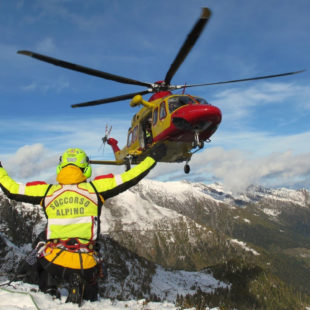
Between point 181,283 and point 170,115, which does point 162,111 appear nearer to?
point 170,115

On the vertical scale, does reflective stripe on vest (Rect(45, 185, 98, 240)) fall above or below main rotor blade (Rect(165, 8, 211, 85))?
below

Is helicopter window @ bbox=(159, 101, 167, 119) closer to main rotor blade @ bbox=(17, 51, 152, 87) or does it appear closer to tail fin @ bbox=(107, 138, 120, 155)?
main rotor blade @ bbox=(17, 51, 152, 87)

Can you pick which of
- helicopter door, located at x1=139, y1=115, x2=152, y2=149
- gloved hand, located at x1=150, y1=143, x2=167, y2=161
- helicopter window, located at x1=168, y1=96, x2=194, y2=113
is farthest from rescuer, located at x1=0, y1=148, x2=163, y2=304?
helicopter door, located at x1=139, y1=115, x2=152, y2=149

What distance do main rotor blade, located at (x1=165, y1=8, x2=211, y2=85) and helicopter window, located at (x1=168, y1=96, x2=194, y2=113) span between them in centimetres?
148

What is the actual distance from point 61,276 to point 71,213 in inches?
43.3

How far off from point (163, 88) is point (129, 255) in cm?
6235

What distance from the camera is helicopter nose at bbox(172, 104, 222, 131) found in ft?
44.9

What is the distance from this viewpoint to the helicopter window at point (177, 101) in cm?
1522

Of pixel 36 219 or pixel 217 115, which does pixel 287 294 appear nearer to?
pixel 36 219

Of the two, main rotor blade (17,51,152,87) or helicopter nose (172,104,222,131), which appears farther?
helicopter nose (172,104,222,131)

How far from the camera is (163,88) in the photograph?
17.3 meters

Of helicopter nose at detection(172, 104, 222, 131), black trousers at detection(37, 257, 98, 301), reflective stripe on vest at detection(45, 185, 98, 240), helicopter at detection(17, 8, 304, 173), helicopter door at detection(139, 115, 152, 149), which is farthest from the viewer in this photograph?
helicopter door at detection(139, 115, 152, 149)

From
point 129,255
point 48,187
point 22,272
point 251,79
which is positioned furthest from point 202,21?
point 129,255

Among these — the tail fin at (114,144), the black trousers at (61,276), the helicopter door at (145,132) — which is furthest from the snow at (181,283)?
the black trousers at (61,276)
